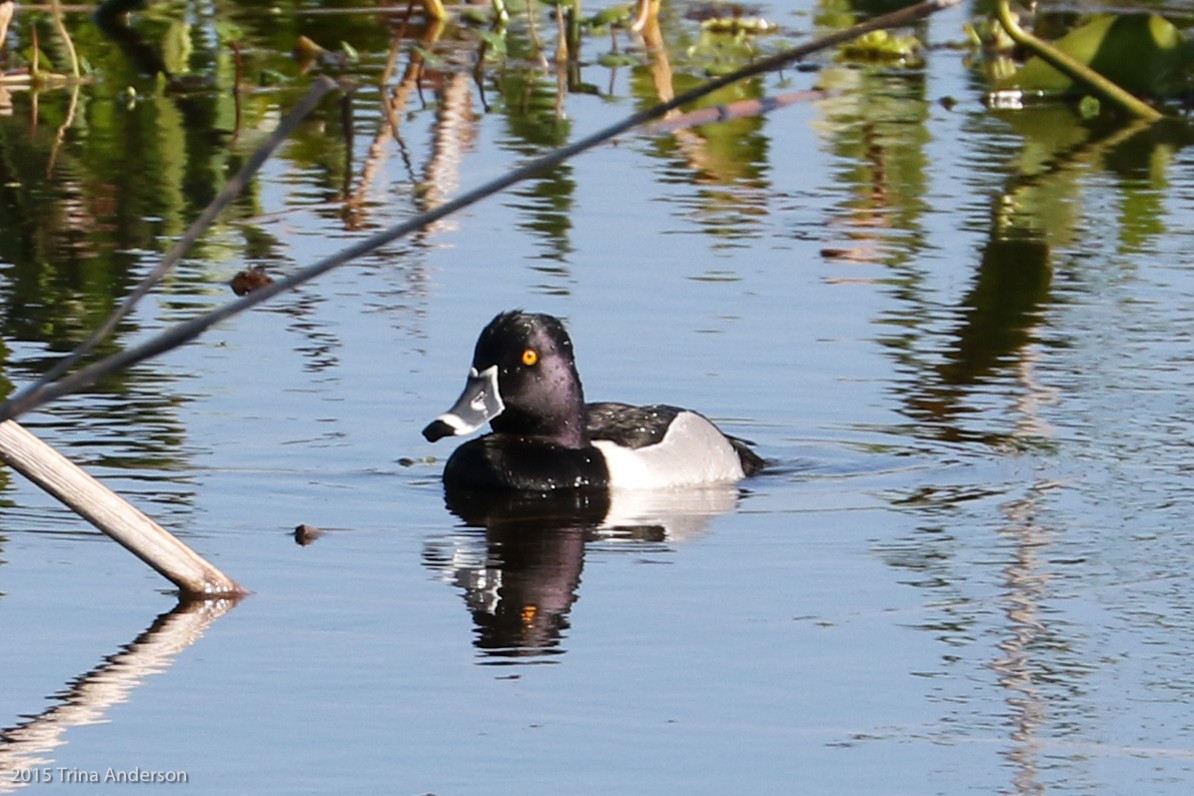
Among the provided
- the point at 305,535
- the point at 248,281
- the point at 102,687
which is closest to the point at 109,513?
the point at 102,687

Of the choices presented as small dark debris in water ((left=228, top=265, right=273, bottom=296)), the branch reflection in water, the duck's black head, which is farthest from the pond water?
the duck's black head

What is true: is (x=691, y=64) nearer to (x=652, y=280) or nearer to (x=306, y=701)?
(x=652, y=280)

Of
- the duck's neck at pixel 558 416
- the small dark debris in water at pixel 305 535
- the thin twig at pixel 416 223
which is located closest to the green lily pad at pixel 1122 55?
the duck's neck at pixel 558 416

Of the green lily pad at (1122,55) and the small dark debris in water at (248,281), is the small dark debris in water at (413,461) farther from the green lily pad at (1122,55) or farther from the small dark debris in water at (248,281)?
the green lily pad at (1122,55)

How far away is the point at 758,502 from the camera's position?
8.88 m

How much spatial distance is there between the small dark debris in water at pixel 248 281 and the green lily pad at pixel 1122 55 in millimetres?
5491

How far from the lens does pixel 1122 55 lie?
1534 centimetres

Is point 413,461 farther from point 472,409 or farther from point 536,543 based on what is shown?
point 536,543

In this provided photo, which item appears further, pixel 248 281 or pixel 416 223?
pixel 248 281

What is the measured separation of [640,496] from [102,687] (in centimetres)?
344

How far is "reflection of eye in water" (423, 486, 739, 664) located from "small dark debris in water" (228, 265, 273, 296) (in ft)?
8.77

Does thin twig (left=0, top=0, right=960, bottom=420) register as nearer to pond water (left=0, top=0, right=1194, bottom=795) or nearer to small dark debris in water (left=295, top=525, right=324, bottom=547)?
pond water (left=0, top=0, right=1194, bottom=795)

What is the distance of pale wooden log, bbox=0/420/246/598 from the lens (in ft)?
20.2

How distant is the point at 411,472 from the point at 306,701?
3.27 metres
